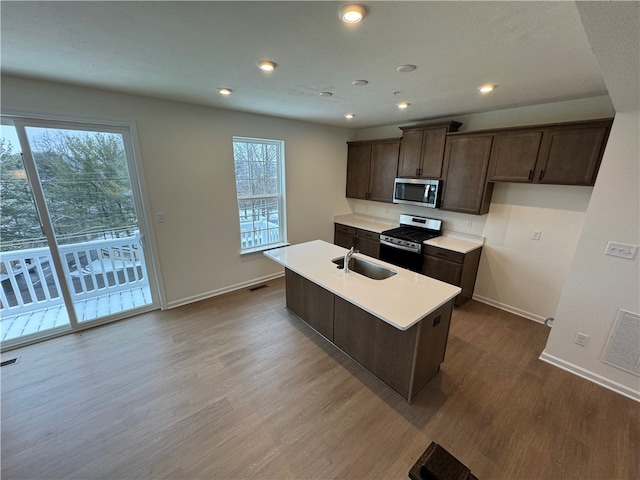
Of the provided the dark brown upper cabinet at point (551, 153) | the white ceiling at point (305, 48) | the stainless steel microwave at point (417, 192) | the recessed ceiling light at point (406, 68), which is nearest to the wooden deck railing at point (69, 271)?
the white ceiling at point (305, 48)

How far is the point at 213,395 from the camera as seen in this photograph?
2.07 metres

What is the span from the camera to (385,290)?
2080mm

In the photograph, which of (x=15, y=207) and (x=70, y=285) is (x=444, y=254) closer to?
(x=70, y=285)

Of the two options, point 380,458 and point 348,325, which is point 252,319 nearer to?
point 348,325

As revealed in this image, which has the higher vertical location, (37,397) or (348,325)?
(348,325)

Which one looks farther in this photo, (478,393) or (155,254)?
(155,254)

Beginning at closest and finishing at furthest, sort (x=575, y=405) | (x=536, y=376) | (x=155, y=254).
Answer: (x=575, y=405) → (x=536, y=376) → (x=155, y=254)

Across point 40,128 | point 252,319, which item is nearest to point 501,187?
point 252,319

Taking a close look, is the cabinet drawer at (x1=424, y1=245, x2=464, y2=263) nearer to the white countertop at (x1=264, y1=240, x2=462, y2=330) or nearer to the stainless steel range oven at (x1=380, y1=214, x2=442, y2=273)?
the stainless steel range oven at (x1=380, y1=214, x2=442, y2=273)

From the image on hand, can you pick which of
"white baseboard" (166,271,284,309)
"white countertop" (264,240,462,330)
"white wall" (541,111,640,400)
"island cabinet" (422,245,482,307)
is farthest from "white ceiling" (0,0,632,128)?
"white baseboard" (166,271,284,309)

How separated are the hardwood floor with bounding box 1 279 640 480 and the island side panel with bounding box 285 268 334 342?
17 centimetres

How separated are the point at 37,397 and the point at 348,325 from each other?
260cm

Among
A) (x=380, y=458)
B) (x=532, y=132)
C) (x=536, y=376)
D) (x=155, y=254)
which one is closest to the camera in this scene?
(x=380, y=458)

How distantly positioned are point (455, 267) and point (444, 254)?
205mm
